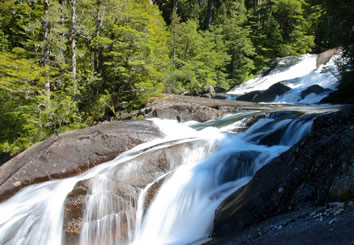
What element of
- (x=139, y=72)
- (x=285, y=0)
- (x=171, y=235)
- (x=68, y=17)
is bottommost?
(x=171, y=235)

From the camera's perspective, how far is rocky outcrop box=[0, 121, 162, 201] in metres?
5.77

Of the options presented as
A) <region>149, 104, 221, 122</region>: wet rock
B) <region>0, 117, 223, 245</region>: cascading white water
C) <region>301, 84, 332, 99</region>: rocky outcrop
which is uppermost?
<region>301, 84, 332, 99</region>: rocky outcrop

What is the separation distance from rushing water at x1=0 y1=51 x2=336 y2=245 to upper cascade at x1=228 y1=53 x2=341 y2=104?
8137 millimetres

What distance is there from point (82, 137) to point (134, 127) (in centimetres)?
152

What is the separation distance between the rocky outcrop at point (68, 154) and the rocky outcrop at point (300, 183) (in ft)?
11.8

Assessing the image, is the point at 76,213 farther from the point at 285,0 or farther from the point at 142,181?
the point at 285,0

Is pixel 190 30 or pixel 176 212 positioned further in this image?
pixel 190 30

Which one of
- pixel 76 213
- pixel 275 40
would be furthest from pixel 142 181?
pixel 275 40

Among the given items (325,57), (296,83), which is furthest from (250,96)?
(325,57)

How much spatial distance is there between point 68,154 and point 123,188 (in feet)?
7.60

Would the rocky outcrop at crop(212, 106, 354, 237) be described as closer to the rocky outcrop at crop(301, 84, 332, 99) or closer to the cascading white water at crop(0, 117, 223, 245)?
the cascading white water at crop(0, 117, 223, 245)

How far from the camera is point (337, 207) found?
92.7 inches

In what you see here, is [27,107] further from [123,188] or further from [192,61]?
[192,61]

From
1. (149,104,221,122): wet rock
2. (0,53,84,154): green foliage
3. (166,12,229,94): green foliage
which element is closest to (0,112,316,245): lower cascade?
(149,104,221,122): wet rock
